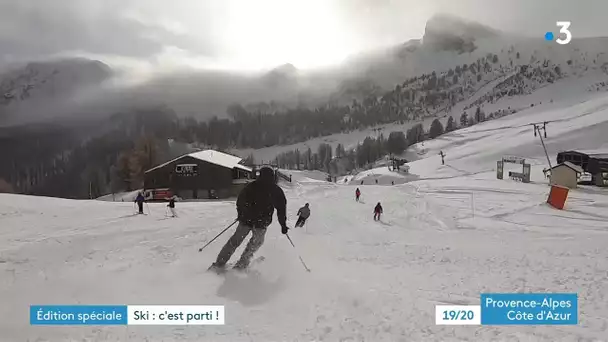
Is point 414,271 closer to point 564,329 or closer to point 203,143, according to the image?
point 564,329

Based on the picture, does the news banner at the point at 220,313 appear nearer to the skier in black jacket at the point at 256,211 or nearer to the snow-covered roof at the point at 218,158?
the skier in black jacket at the point at 256,211

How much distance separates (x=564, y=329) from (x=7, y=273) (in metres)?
4.10

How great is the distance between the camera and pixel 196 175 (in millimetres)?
6754

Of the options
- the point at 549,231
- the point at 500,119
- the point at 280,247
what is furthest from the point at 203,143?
the point at 500,119

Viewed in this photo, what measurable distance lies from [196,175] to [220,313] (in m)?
4.81
